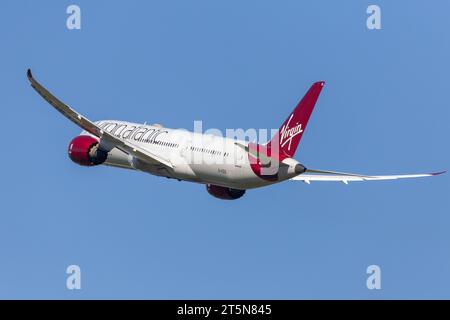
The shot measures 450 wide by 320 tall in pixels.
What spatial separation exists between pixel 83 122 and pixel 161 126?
1232cm

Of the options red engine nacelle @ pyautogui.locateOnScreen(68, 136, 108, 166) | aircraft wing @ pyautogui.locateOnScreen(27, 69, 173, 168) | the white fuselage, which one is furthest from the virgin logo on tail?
red engine nacelle @ pyautogui.locateOnScreen(68, 136, 108, 166)

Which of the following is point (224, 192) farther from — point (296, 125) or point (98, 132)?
point (296, 125)

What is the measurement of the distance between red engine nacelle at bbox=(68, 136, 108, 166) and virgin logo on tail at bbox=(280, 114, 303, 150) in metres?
19.9

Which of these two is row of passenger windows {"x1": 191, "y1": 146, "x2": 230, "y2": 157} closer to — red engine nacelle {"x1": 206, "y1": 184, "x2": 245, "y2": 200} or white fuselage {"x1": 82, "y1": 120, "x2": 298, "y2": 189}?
white fuselage {"x1": 82, "y1": 120, "x2": 298, "y2": 189}

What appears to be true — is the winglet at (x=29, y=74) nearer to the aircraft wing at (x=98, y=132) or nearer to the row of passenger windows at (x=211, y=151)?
the aircraft wing at (x=98, y=132)

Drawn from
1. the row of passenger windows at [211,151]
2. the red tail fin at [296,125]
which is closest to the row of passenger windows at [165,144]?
the row of passenger windows at [211,151]

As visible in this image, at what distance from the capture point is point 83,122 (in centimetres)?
11450

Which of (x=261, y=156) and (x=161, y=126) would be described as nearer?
(x=261, y=156)

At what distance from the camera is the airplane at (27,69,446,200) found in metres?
108

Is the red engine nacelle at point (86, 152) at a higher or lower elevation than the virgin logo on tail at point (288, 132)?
higher

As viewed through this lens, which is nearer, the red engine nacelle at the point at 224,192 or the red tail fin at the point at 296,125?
the red tail fin at the point at 296,125

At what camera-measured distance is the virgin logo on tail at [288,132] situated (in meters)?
108
